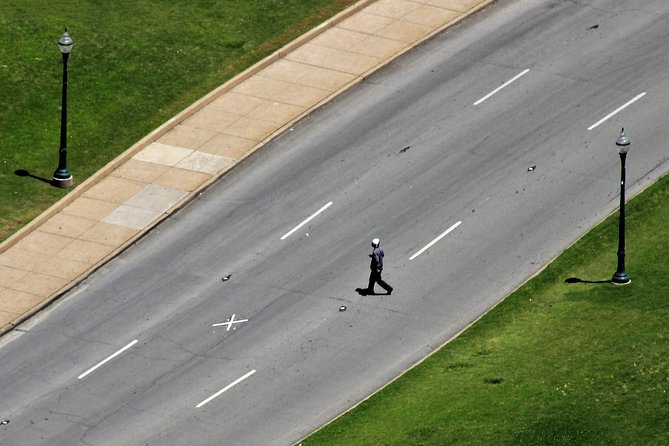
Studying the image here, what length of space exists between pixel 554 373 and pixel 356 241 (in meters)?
8.93

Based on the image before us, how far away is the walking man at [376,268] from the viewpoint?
46.8 meters

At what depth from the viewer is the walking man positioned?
4681cm

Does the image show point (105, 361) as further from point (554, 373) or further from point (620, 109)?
point (620, 109)

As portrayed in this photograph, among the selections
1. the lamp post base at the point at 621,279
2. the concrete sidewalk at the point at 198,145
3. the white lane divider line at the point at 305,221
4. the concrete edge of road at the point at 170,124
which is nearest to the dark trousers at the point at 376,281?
the white lane divider line at the point at 305,221

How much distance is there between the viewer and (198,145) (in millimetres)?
55281

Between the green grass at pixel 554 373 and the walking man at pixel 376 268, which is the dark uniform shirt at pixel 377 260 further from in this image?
the green grass at pixel 554 373

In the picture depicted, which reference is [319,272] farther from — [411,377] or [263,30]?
[263,30]

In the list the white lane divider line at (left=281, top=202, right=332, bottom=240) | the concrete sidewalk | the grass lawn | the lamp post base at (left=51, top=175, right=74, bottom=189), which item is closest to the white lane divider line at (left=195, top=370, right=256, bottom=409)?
the white lane divider line at (left=281, top=202, right=332, bottom=240)

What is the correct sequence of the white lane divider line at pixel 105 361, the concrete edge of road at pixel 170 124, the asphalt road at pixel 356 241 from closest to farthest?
the asphalt road at pixel 356 241 < the white lane divider line at pixel 105 361 < the concrete edge of road at pixel 170 124

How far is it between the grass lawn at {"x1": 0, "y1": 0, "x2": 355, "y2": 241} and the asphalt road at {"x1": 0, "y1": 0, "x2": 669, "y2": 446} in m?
4.10

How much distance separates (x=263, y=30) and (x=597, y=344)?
2083 cm

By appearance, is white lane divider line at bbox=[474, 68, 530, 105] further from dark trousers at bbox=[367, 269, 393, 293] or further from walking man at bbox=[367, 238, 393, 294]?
dark trousers at bbox=[367, 269, 393, 293]

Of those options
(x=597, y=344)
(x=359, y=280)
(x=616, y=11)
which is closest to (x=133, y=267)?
(x=359, y=280)

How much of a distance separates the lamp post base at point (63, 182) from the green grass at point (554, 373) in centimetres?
1397
